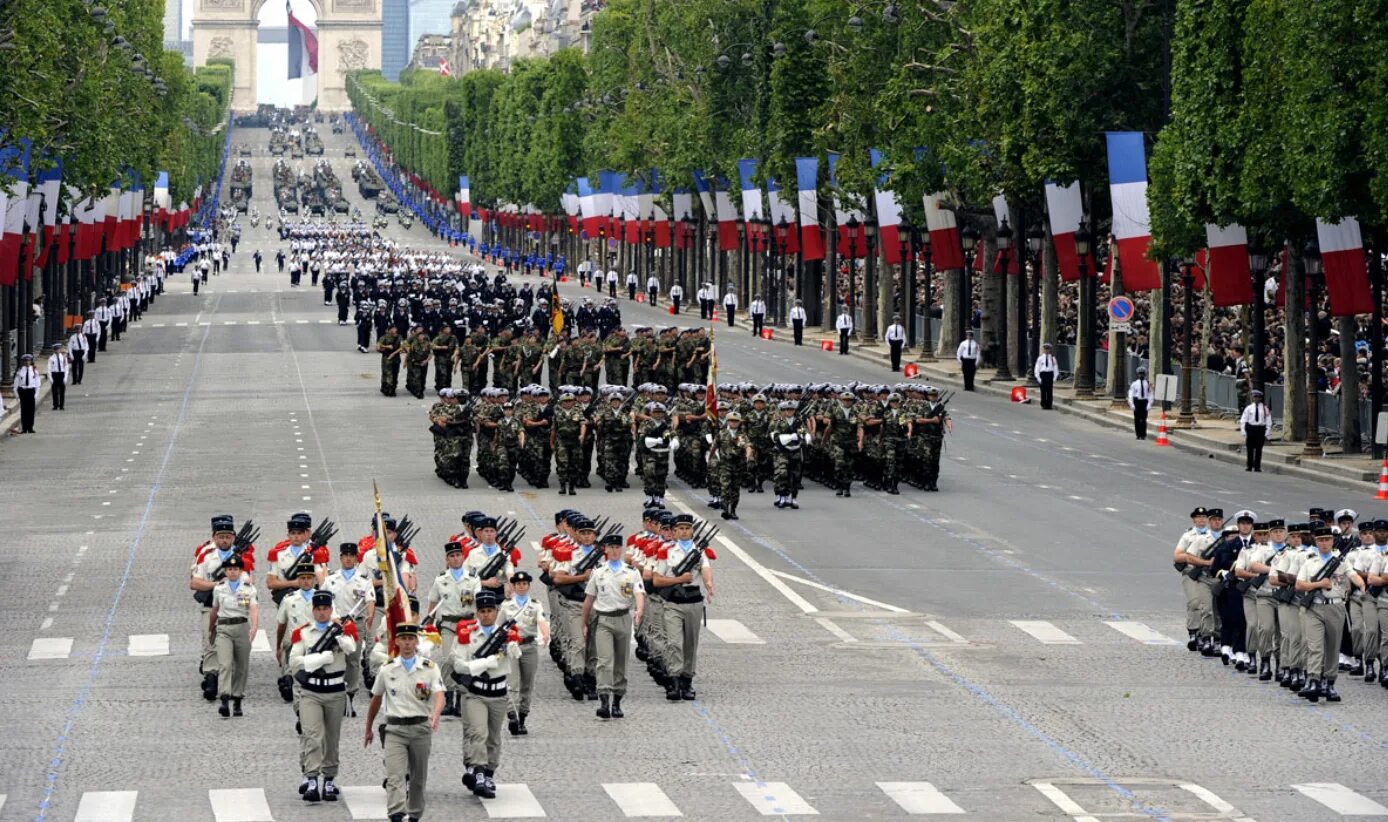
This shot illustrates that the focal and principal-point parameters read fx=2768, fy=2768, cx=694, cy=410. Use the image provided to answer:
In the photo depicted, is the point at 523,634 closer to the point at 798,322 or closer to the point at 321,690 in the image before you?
the point at 321,690

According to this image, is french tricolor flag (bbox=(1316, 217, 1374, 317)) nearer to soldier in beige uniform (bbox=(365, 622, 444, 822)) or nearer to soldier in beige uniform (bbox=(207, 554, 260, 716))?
soldier in beige uniform (bbox=(207, 554, 260, 716))

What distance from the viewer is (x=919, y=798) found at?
20.0 meters

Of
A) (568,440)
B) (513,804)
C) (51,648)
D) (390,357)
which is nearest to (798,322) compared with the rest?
(390,357)

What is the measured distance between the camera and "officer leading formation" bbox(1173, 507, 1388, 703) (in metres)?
24.6

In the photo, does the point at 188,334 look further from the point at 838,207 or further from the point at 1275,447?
the point at 1275,447

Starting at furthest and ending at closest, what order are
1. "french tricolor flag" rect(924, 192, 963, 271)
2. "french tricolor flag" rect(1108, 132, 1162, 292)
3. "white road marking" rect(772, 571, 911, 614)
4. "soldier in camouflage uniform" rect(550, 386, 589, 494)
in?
"french tricolor flag" rect(924, 192, 963, 271) → "french tricolor flag" rect(1108, 132, 1162, 292) → "soldier in camouflage uniform" rect(550, 386, 589, 494) → "white road marking" rect(772, 571, 911, 614)

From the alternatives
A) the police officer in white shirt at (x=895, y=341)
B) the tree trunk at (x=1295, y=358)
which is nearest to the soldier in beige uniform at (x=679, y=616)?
the tree trunk at (x=1295, y=358)

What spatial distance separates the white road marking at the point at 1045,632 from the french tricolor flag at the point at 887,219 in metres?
47.5

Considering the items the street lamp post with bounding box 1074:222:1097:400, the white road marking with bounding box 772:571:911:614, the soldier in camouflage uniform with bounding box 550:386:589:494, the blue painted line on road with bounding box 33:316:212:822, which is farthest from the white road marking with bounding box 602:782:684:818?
the street lamp post with bounding box 1074:222:1097:400

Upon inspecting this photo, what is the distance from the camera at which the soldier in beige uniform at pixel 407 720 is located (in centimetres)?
1889

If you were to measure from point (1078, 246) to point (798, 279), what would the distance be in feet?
101

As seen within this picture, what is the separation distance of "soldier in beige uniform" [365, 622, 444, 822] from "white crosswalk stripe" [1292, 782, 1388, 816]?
6388 millimetres

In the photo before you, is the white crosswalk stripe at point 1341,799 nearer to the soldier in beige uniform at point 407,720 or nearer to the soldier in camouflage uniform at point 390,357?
the soldier in beige uniform at point 407,720

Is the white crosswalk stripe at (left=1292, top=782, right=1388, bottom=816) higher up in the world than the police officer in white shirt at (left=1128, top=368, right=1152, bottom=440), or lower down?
lower down
